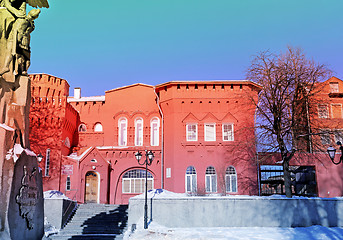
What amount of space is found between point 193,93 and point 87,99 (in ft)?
34.0

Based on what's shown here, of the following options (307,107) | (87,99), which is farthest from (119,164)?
(307,107)

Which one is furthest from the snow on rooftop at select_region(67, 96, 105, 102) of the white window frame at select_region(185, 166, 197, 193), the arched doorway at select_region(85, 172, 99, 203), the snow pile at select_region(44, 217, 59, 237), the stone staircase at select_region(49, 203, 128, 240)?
the snow pile at select_region(44, 217, 59, 237)

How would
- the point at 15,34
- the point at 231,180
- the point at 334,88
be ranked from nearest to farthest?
the point at 15,34 < the point at 231,180 < the point at 334,88

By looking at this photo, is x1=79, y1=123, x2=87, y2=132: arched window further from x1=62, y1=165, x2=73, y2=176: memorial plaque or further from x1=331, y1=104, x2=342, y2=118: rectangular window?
x1=331, y1=104, x2=342, y2=118: rectangular window

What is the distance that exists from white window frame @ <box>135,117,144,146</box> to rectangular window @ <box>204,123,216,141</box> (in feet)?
18.6

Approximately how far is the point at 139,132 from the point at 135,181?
422 cm

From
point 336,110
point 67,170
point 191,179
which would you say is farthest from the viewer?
point 336,110

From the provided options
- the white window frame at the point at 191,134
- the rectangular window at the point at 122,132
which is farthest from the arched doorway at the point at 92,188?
the white window frame at the point at 191,134

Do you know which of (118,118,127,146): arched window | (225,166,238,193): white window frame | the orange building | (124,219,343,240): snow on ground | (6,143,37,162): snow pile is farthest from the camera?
(118,118,127,146): arched window

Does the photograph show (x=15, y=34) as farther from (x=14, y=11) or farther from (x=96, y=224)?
(x=96, y=224)

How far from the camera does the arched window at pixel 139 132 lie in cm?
3026

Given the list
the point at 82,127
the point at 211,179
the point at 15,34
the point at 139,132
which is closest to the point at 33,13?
the point at 15,34

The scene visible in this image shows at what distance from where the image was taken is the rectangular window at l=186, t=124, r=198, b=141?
28172 millimetres

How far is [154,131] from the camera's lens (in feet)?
99.9
